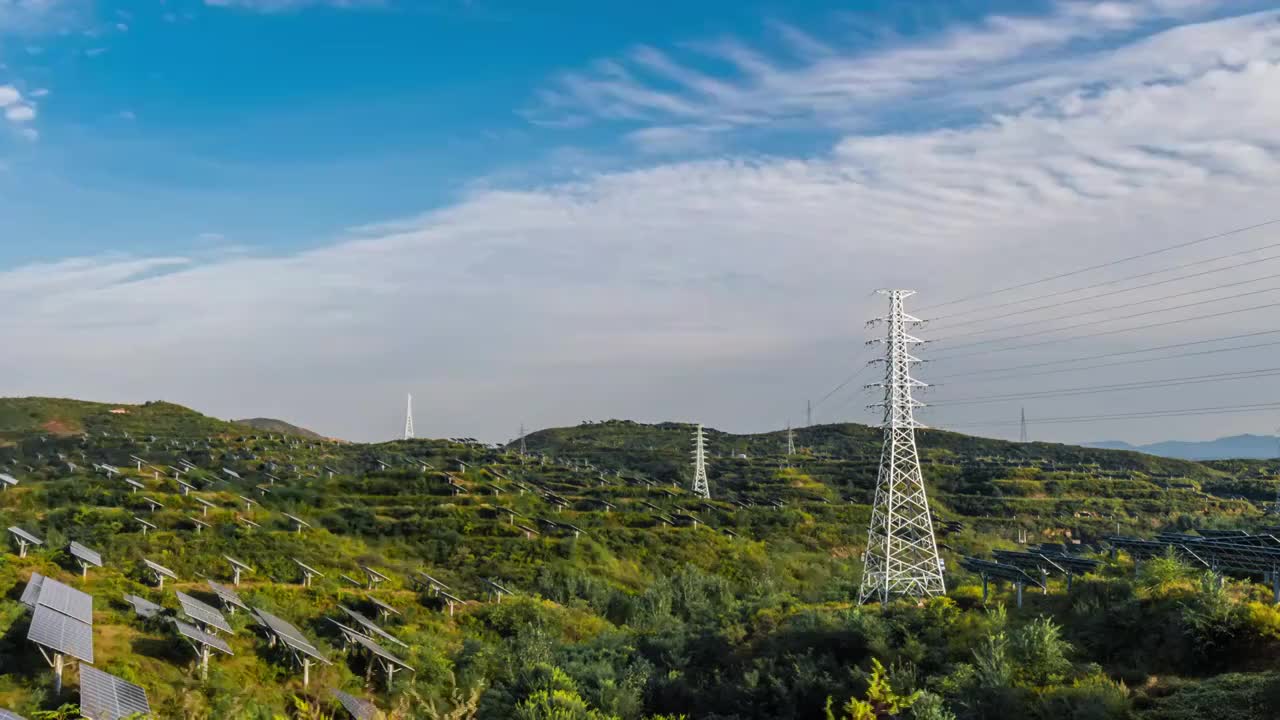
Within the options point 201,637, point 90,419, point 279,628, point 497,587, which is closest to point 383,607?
point 497,587

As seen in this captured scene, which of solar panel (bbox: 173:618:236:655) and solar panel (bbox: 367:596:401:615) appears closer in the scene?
solar panel (bbox: 173:618:236:655)

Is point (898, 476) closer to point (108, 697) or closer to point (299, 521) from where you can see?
point (108, 697)

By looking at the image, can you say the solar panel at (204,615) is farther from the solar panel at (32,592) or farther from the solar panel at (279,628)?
the solar panel at (32,592)

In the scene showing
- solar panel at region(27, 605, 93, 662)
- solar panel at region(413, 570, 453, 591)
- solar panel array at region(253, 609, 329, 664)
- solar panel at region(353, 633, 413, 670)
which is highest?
solar panel at region(27, 605, 93, 662)

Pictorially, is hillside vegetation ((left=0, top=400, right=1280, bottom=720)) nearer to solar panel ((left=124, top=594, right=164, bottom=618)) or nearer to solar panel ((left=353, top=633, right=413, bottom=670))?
solar panel ((left=124, top=594, right=164, bottom=618))

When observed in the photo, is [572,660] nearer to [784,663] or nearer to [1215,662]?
[784,663]

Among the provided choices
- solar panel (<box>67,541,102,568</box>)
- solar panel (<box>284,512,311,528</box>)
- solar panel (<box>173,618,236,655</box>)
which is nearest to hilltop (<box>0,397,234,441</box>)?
solar panel (<box>284,512,311,528</box>)

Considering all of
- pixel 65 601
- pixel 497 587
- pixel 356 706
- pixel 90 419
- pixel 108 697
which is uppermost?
pixel 90 419
